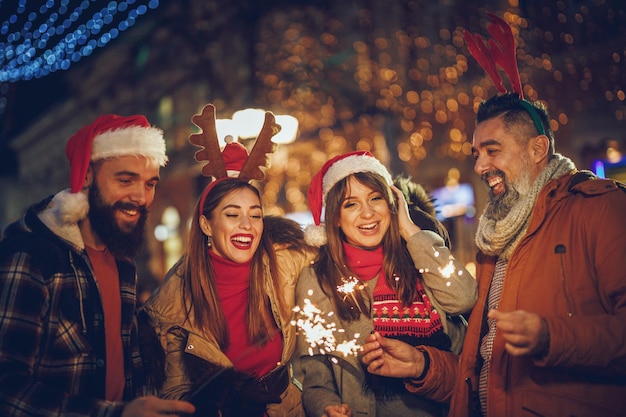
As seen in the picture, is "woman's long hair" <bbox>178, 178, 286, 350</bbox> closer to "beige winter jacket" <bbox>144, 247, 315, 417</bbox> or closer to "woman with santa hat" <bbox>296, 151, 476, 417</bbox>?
"beige winter jacket" <bbox>144, 247, 315, 417</bbox>

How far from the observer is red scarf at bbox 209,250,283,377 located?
321cm

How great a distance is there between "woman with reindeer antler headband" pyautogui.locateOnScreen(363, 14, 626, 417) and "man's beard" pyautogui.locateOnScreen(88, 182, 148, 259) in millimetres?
1614

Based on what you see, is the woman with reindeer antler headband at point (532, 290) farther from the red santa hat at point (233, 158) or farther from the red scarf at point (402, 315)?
the red santa hat at point (233, 158)

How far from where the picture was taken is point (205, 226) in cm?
354

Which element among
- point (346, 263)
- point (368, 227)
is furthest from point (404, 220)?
point (346, 263)

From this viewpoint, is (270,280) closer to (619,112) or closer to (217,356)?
(217,356)

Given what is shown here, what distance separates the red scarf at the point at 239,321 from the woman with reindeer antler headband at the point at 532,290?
2.49 feet

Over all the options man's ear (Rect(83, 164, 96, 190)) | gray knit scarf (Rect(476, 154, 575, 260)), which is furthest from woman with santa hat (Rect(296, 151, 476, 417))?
man's ear (Rect(83, 164, 96, 190))

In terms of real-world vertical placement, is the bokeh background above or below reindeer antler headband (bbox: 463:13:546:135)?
above

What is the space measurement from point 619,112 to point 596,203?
503cm

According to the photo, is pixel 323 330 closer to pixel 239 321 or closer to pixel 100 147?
pixel 239 321

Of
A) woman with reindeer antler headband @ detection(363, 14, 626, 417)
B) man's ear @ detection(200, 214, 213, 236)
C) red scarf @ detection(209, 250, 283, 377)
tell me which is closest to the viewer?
woman with reindeer antler headband @ detection(363, 14, 626, 417)

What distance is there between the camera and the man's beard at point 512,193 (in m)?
2.85

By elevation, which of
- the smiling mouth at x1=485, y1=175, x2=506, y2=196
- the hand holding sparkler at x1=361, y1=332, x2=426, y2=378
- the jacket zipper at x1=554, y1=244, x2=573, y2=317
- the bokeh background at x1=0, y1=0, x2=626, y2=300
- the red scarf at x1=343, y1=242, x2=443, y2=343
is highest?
the bokeh background at x1=0, y1=0, x2=626, y2=300
